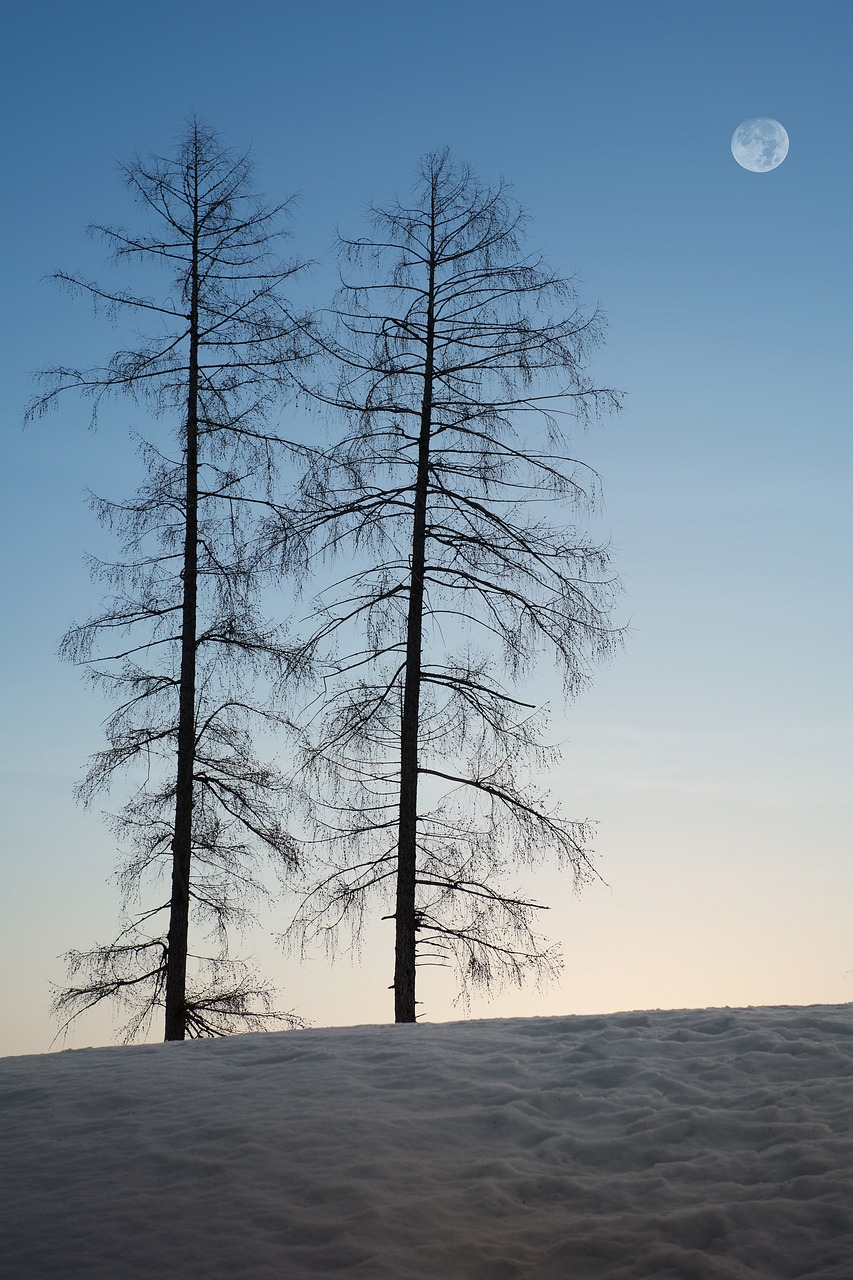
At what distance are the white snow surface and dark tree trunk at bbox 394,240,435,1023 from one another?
2656 millimetres

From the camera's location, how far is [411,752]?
1185 cm

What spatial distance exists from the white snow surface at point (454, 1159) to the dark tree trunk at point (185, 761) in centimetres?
363

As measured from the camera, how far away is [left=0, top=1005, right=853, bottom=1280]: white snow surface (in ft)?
16.3

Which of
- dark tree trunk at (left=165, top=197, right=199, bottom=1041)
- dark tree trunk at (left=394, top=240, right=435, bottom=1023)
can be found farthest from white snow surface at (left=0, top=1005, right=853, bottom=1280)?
dark tree trunk at (left=165, top=197, right=199, bottom=1041)

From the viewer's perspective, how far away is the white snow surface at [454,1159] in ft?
16.3

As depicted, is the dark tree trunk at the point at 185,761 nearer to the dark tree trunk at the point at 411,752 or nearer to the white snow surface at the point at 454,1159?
the dark tree trunk at the point at 411,752

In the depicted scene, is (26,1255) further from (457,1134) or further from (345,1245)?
(457,1134)

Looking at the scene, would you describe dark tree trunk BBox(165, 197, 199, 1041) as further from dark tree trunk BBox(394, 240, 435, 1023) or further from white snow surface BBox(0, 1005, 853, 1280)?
white snow surface BBox(0, 1005, 853, 1280)

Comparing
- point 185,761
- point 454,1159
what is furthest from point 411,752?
point 454,1159

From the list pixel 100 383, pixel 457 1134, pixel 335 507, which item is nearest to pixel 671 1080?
pixel 457 1134

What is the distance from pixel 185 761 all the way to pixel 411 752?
2.96 metres

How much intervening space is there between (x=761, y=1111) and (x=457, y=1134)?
6.17ft

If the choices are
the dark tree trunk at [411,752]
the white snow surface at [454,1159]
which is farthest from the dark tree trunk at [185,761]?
the white snow surface at [454,1159]

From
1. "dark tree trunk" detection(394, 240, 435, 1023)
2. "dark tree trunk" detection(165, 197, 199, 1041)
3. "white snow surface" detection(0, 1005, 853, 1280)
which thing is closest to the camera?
"white snow surface" detection(0, 1005, 853, 1280)
